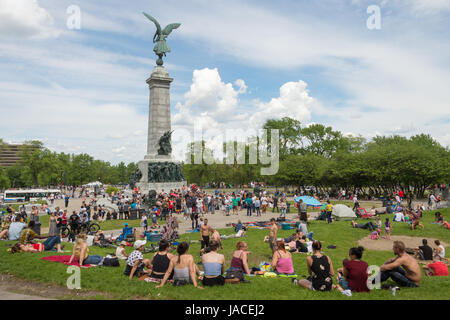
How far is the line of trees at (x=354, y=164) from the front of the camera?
38.6m

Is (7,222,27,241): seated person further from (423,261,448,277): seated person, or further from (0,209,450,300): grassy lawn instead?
(423,261,448,277): seated person

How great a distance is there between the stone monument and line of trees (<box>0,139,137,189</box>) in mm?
39795

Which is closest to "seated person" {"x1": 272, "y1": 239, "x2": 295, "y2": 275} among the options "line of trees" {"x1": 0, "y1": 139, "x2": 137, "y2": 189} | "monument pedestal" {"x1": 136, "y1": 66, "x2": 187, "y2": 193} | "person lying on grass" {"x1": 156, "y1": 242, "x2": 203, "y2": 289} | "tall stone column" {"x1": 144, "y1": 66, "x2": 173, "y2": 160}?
"person lying on grass" {"x1": 156, "y1": 242, "x2": 203, "y2": 289}

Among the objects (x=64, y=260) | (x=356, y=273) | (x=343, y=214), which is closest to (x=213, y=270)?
(x=356, y=273)

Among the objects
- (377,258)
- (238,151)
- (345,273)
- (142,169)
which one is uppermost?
(238,151)

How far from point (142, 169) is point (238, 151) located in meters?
41.5

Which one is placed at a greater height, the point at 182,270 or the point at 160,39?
the point at 160,39

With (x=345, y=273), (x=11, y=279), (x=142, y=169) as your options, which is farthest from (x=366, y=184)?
(x=11, y=279)

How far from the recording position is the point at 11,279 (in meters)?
9.36

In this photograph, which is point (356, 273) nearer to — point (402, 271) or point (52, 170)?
point (402, 271)

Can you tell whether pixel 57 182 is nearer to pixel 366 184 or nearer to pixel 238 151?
pixel 238 151

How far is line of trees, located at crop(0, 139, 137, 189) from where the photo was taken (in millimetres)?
68625

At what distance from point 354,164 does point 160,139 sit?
84.3ft

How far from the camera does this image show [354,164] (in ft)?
142
